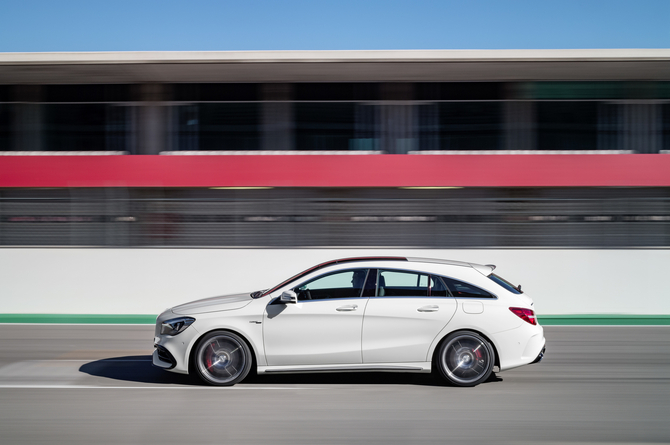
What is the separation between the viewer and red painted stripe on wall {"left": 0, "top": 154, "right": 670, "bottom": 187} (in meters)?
13.8

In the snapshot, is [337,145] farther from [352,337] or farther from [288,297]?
[352,337]

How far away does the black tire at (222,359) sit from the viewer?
269 inches

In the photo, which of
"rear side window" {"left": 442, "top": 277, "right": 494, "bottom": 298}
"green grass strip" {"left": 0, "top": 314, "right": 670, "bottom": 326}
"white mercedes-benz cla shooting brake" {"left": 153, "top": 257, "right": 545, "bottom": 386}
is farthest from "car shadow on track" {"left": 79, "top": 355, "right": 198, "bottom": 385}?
"green grass strip" {"left": 0, "top": 314, "right": 670, "bottom": 326}

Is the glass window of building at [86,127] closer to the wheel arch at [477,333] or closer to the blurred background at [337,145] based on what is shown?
the blurred background at [337,145]

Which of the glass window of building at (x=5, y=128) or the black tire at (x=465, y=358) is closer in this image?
the black tire at (x=465, y=358)

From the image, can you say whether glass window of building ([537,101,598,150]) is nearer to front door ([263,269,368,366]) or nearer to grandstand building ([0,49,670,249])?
grandstand building ([0,49,670,249])

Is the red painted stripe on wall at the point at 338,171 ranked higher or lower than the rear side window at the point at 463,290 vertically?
higher

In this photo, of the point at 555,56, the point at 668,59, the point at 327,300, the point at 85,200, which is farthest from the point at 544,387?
the point at 85,200

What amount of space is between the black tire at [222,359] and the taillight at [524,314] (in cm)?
298

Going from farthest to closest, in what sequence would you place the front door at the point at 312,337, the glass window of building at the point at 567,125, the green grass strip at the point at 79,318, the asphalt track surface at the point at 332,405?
1. the glass window of building at the point at 567,125
2. the green grass strip at the point at 79,318
3. the front door at the point at 312,337
4. the asphalt track surface at the point at 332,405

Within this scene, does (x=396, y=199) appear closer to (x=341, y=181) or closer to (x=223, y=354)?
(x=341, y=181)

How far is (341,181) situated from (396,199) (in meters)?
1.30

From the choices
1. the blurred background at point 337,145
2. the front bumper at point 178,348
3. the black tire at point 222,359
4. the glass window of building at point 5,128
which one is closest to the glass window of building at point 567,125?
the blurred background at point 337,145

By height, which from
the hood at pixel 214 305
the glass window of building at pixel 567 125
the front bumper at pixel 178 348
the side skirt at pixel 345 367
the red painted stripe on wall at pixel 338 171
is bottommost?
the side skirt at pixel 345 367
